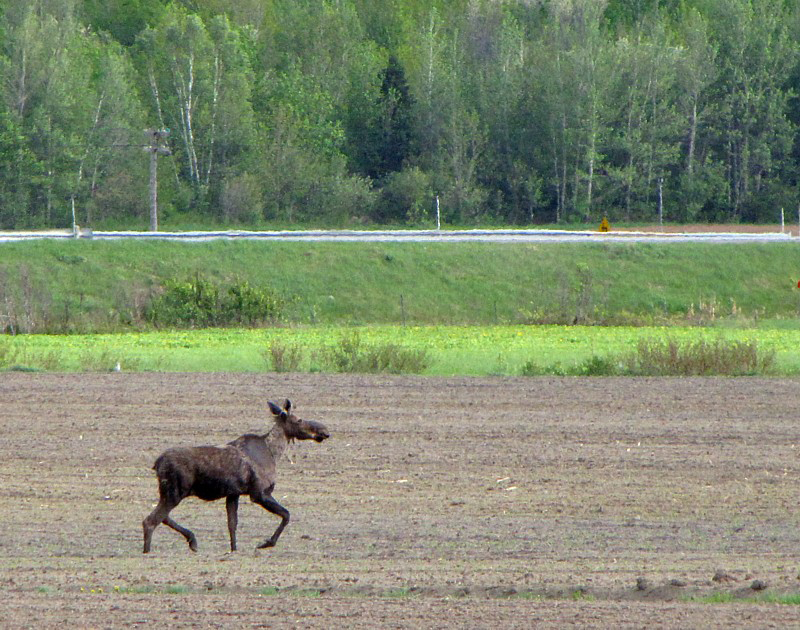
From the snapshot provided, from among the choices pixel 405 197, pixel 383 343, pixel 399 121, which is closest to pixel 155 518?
pixel 383 343

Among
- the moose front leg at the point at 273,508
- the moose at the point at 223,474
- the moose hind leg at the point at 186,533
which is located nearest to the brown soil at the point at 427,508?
the moose hind leg at the point at 186,533

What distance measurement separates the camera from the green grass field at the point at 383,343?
23.6 metres

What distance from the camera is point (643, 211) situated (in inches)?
2594

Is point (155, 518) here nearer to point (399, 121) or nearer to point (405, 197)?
point (405, 197)

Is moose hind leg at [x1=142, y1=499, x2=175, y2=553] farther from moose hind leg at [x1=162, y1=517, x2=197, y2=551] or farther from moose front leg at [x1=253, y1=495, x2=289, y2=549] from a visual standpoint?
moose front leg at [x1=253, y1=495, x2=289, y2=549]

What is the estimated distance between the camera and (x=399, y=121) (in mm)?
67250

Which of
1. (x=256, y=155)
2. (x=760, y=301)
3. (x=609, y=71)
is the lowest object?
(x=760, y=301)

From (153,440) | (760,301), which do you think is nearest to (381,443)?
(153,440)

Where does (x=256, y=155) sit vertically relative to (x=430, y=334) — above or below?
above

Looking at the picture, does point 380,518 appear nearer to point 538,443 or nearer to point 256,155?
point 538,443

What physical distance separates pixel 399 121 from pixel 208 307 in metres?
34.3

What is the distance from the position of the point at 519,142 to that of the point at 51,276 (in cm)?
3321

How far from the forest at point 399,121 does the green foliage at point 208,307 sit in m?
27.1

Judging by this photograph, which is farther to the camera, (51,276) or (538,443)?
(51,276)
